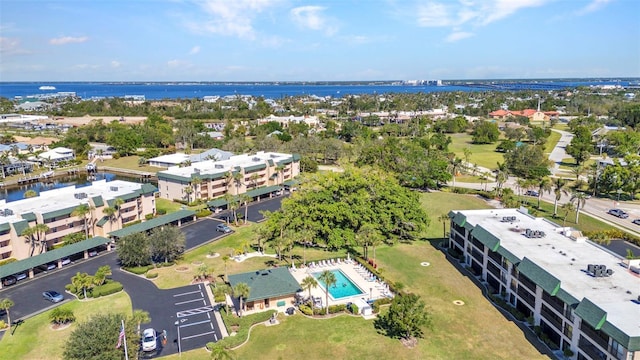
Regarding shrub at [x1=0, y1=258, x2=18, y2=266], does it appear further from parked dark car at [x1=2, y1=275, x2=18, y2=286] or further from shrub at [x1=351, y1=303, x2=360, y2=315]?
shrub at [x1=351, y1=303, x2=360, y2=315]

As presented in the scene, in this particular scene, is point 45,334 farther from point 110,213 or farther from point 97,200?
point 97,200

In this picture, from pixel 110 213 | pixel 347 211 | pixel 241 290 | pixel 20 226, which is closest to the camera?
pixel 241 290

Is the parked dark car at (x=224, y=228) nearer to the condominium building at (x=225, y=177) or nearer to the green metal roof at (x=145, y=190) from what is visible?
the green metal roof at (x=145, y=190)

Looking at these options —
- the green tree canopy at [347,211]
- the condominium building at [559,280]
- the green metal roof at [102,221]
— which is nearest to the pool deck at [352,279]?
Answer: the green tree canopy at [347,211]

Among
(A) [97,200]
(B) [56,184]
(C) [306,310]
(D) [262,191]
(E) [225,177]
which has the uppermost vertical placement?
(A) [97,200]

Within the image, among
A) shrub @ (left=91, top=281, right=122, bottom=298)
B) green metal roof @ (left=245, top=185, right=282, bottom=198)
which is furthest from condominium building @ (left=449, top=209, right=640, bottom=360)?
shrub @ (left=91, top=281, right=122, bottom=298)

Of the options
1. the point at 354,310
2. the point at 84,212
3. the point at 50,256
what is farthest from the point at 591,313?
the point at 84,212

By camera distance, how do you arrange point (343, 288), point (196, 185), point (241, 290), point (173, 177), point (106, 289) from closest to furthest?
1. point (241, 290)
2. point (106, 289)
3. point (343, 288)
4. point (196, 185)
5. point (173, 177)
